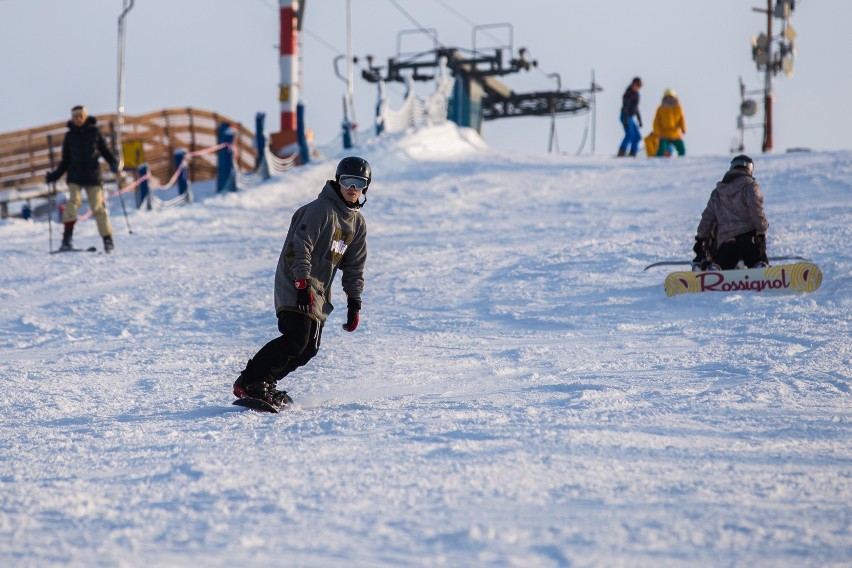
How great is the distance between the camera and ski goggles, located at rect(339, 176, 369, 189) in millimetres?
Answer: 4973

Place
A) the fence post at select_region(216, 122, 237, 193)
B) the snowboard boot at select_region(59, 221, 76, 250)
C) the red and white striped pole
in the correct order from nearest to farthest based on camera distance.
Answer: the snowboard boot at select_region(59, 221, 76, 250) → the fence post at select_region(216, 122, 237, 193) → the red and white striped pole

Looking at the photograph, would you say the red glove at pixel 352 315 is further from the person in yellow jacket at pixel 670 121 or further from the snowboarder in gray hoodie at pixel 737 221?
the person in yellow jacket at pixel 670 121

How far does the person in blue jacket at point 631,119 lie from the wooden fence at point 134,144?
8877 millimetres

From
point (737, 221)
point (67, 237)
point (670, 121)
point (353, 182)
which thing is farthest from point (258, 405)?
point (670, 121)

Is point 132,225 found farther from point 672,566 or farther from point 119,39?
point 672,566

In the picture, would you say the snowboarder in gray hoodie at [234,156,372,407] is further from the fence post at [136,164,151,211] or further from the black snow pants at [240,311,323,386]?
the fence post at [136,164,151,211]

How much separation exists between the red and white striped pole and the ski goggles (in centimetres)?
2345

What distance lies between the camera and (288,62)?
28188 mm

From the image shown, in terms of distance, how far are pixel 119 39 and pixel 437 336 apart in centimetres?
1654

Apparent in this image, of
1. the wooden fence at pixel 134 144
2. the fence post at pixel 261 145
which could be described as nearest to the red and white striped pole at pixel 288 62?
the wooden fence at pixel 134 144

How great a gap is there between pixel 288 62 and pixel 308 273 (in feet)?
80.2

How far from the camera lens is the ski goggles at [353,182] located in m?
4.97

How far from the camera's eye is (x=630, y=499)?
3.21 m

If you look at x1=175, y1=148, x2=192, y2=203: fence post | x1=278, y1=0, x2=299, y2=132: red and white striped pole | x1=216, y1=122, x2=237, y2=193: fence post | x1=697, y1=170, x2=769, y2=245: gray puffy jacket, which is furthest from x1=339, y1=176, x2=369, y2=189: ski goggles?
x1=278, y1=0, x2=299, y2=132: red and white striped pole
